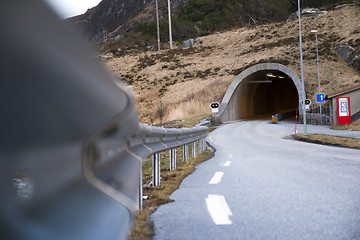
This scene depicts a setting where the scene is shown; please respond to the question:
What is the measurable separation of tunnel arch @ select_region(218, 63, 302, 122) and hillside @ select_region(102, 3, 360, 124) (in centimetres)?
250

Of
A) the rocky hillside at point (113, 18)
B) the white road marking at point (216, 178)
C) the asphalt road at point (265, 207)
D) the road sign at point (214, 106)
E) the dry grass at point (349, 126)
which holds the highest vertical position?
the rocky hillside at point (113, 18)

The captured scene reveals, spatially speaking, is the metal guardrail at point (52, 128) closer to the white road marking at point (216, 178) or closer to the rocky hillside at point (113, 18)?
the rocky hillside at point (113, 18)

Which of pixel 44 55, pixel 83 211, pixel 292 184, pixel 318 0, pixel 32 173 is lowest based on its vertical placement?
pixel 292 184

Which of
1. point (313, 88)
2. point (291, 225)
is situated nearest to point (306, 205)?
point (291, 225)

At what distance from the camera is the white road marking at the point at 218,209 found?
13.7ft

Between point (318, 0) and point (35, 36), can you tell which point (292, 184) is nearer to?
point (35, 36)

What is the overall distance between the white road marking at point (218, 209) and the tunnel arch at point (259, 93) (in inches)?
1390

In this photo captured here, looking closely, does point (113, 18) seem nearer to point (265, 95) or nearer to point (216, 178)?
point (216, 178)

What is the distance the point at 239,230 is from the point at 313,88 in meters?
43.0

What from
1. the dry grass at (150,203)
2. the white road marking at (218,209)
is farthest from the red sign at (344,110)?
the white road marking at (218,209)

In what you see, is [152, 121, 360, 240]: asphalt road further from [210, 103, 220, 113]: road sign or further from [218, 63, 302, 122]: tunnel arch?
[218, 63, 302, 122]: tunnel arch

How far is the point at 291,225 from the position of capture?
3.89 m

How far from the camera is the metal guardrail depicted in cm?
114

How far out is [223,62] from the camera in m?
59.5
